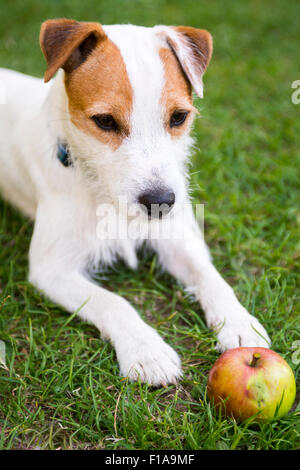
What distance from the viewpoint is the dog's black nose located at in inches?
117

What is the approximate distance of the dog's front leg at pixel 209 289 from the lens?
3.15 metres

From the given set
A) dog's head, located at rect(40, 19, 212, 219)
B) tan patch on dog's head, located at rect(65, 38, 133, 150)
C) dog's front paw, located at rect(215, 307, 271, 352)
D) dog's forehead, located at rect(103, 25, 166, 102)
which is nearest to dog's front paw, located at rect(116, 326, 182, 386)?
dog's front paw, located at rect(215, 307, 271, 352)

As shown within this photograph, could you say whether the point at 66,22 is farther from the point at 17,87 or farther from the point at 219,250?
the point at 219,250

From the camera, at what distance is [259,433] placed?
258cm

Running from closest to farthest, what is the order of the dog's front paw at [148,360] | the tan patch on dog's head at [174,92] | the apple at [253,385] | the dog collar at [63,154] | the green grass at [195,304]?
1. the apple at [253,385]
2. the green grass at [195,304]
3. the dog's front paw at [148,360]
4. the tan patch on dog's head at [174,92]
5. the dog collar at [63,154]

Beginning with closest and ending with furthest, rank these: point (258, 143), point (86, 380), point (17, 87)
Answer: point (86, 380)
point (17, 87)
point (258, 143)

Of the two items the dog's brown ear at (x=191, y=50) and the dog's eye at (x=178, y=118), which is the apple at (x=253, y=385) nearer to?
the dog's eye at (x=178, y=118)

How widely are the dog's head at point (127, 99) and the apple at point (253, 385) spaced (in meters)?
1.03

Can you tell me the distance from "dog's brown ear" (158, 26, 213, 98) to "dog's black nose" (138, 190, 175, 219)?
2.67 feet

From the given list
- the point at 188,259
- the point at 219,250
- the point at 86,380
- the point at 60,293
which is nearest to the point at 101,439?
the point at 86,380

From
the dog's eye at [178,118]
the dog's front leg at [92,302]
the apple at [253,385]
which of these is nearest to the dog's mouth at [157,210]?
the dog's eye at [178,118]

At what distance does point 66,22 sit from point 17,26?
18.2ft

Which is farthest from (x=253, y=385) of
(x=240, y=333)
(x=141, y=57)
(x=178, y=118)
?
(x=141, y=57)

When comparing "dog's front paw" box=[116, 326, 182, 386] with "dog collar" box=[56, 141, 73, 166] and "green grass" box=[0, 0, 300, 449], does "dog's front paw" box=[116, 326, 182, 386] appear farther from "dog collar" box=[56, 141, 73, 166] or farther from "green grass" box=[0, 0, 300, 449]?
"dog collar" box=[56, 141, 73, 166]
